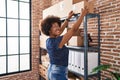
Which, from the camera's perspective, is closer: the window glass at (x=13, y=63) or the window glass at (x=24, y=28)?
the window glass at (x=13, y=63)

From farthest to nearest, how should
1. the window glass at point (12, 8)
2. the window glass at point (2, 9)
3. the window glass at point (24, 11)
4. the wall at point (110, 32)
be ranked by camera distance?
the window glass at point (24, 11) < the window glass at point (12, 8) < the window glass at point (2, 9) < the wall at point (110, 32)

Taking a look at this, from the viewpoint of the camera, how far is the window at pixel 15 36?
393 centimetres

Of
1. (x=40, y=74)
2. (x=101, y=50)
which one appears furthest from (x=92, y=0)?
(x=40, y=74)

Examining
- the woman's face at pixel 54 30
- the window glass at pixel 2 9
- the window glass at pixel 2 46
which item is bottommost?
the window glass at pixel 2 46

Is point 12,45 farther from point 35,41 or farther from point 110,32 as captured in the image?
point 110,32

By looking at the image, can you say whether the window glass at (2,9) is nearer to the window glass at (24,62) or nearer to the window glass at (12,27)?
the window glass at (12,27)

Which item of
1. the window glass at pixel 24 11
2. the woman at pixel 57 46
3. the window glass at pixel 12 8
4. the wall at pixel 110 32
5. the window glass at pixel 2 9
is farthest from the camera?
the window glass at pixel 24 11

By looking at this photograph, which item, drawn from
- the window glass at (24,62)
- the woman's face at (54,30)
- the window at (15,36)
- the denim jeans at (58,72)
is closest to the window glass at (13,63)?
the window at (15,36)

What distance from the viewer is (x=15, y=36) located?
413cm

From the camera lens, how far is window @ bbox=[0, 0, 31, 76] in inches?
155

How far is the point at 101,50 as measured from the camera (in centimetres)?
265

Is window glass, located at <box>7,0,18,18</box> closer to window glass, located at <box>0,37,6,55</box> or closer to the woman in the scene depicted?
window glass, located at <box>0,37,6,55</box>

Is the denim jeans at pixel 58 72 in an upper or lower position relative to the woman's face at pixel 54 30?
lower

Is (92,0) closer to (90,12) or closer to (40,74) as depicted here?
(90,12)
